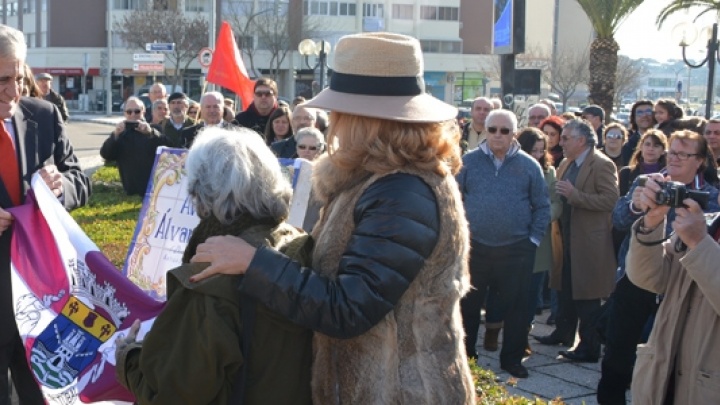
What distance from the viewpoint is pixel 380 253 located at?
268 cm

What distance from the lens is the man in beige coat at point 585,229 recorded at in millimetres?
7992

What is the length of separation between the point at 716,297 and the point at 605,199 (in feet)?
14.6

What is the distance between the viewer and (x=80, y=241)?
12.6 ft

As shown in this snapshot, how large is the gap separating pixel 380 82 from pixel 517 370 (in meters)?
4.82

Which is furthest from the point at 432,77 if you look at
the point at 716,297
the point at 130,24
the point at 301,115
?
the point at 716,297

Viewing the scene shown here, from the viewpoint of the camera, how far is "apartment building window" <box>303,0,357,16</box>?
74.4 m

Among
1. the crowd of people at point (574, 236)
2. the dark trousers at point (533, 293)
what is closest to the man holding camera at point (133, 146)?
the crowd of people at point (574, 236)

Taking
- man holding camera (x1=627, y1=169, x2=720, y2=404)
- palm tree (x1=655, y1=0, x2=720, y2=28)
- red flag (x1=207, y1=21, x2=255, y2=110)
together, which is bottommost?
man holding camera (x1=627, y1=169, x2=720, y2=404)

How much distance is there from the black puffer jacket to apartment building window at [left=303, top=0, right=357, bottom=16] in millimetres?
72261

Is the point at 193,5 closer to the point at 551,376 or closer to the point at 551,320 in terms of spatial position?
the point at 551,320

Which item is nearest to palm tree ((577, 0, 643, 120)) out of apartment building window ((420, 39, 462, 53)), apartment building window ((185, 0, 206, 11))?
apartment building window ((185, 0, 206, 11))

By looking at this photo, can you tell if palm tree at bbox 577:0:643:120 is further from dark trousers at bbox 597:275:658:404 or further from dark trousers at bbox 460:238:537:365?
dark trousers at bbox 597:275:658:404

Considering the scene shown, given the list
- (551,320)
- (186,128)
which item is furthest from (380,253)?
(186,128)

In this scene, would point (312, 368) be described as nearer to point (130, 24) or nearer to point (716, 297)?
point (716, 297)
